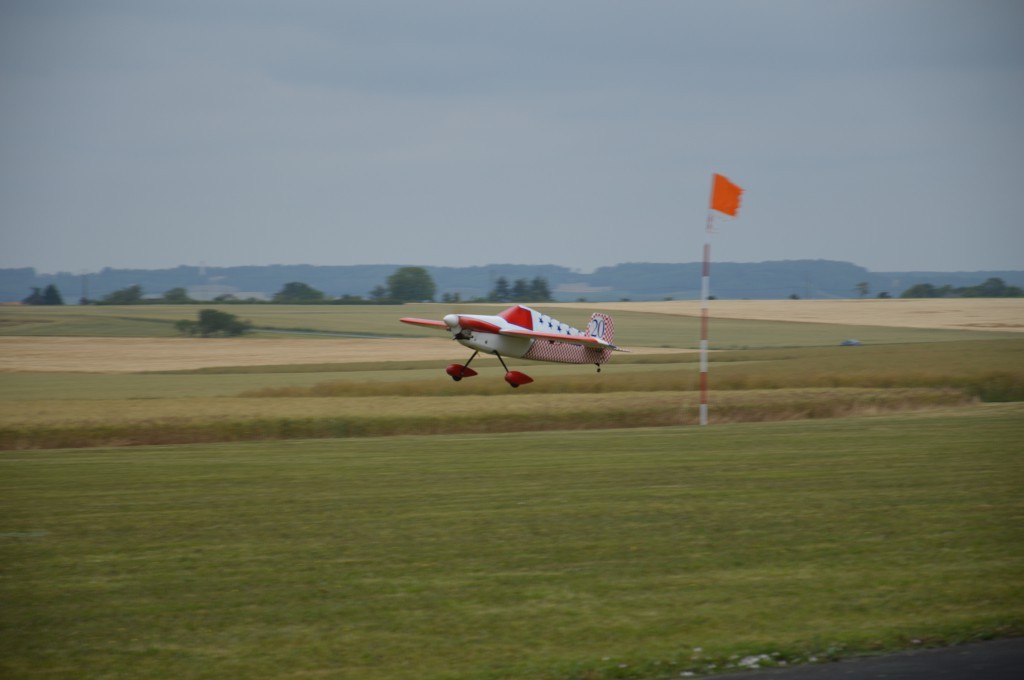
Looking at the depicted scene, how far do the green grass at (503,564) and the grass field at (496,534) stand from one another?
0.14ft

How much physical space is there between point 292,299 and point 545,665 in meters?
58.1

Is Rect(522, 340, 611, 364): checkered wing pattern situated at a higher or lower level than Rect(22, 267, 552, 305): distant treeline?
lower

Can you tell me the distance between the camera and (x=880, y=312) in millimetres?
70750

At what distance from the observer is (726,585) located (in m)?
10.6

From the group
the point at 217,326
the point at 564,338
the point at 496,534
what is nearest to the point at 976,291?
the point at 217,326

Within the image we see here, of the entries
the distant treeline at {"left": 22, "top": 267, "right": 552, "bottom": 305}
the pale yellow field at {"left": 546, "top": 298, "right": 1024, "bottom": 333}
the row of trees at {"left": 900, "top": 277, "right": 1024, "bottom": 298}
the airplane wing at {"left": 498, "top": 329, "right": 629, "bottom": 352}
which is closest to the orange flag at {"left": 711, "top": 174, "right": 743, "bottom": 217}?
the airplane wing at {"left": 498, "top": 329, "right": 629, "bottom": 352}

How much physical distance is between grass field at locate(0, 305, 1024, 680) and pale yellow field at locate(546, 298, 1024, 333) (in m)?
31.6

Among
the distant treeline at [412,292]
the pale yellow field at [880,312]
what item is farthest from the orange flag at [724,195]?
the pale yellow field at [880,312]

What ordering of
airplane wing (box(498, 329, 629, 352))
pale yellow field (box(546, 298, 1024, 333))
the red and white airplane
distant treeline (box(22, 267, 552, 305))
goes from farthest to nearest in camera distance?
pale yellow field (box(546, 298, 1024, 333)) < distant treeline (box(22, 267, 552, 305)) < airplane wing (box(498, 329, 629, 352)) < the red and white airplane

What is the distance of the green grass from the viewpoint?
8938mm

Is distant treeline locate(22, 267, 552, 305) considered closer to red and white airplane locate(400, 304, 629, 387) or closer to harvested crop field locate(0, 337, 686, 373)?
harvested crop field locate(0, 337, 686, 373)

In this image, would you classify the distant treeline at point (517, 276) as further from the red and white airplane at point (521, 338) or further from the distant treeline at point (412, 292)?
the red and white airplane at point (521, 338)

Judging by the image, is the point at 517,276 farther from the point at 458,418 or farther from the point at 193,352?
the point at 458,418

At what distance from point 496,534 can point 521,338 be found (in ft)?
32.7
